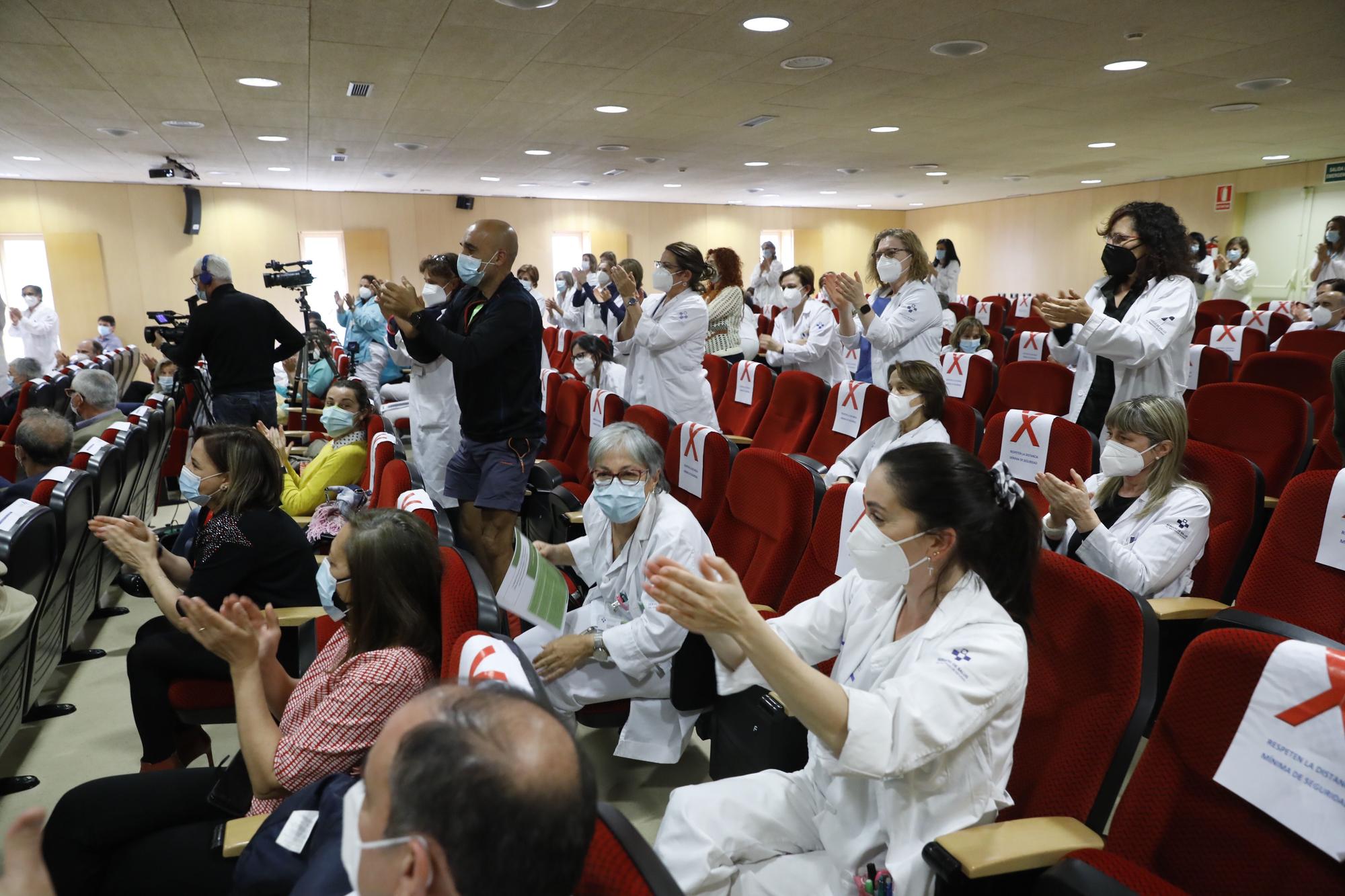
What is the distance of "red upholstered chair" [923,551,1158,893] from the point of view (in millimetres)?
1256

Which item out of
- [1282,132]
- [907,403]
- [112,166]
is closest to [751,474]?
[907,403]

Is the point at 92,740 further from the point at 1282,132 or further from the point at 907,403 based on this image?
the point at 1282,132

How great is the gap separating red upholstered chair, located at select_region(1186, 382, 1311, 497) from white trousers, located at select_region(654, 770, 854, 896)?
228cm

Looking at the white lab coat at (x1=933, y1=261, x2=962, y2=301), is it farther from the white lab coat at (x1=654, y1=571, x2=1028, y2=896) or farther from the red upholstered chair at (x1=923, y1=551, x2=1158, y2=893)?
the white lab coat at (x1=654, y1=571, x2=1028, y2=896)

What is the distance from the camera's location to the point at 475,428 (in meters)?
3.00

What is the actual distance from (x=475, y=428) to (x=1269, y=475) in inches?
114

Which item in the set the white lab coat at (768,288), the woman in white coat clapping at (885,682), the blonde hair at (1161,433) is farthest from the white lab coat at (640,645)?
the white lab coat at (768,288)

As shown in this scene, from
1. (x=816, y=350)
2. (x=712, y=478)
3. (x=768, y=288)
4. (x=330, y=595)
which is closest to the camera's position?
(x=330, y=595)

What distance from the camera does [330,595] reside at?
6.10ft

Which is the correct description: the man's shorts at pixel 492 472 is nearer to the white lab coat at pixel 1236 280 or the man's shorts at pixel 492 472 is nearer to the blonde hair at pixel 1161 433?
the blonde hair at pixel 1161 433

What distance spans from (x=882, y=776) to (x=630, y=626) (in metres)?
0.95

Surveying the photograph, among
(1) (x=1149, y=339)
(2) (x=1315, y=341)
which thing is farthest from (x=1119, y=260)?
(2) (x=1315, y=341)

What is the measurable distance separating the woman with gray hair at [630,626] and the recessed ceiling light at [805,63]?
3935mm

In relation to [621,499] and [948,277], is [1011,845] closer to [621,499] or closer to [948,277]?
[621,499]
